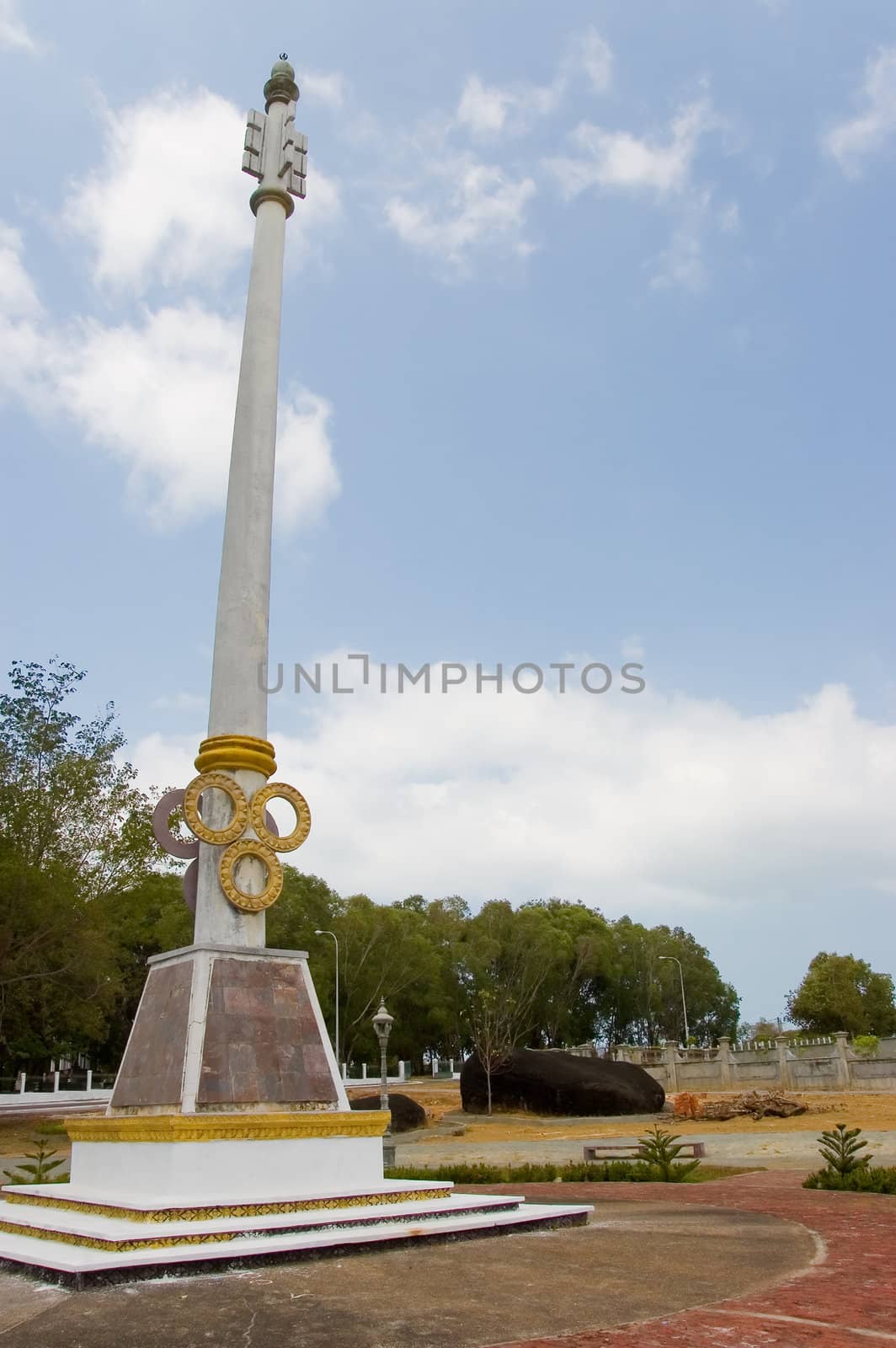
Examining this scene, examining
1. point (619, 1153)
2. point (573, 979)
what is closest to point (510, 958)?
point (573, 979)

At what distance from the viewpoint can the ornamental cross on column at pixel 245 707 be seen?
12.5 metres

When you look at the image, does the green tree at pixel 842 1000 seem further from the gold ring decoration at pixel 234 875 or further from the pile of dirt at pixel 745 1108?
the gold ring decoration at pixel 234 875

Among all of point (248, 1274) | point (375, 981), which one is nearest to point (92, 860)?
point (375, 981)

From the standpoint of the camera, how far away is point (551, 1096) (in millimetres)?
33219

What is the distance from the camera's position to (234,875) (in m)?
12.5

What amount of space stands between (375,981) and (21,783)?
1134 inches

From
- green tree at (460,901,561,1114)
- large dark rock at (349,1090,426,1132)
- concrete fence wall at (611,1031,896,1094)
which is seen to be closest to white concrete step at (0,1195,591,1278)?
large dark rock at (349,1090,426,1132)

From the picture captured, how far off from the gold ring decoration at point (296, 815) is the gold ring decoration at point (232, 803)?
170mm

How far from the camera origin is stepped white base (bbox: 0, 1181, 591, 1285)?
26.3ft

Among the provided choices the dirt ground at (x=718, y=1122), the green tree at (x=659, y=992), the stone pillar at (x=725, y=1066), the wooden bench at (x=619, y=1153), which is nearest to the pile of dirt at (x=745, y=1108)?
the dirt ground at (x=718, y=1122)

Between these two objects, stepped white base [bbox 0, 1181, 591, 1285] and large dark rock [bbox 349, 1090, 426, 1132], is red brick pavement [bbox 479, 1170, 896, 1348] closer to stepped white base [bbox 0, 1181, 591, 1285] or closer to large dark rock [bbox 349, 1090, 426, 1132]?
stepped white base [bbox 0, 1181, 591, 1285]

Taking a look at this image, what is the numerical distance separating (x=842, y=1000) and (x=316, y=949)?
37.6 m

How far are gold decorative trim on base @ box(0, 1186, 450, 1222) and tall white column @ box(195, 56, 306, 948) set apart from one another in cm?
314

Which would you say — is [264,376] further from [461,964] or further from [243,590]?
[461,964]
